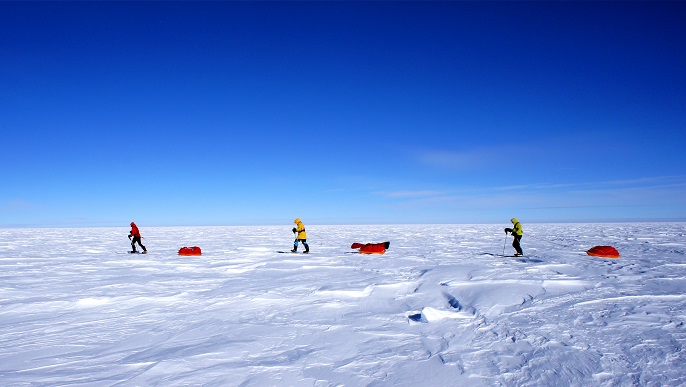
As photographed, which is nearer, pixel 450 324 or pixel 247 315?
pixel 450 324

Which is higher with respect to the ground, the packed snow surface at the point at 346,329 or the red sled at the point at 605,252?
the red sled at the point at 605,252

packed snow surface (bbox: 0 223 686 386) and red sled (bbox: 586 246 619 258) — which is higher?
red sled (bbox: 586 246 619 258)

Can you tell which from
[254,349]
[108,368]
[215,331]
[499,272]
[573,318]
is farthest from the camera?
[499,272]

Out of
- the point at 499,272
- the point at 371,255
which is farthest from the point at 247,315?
the point at 371,255

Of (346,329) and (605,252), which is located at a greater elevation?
(605,252)

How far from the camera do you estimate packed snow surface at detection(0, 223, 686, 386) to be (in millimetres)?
3062

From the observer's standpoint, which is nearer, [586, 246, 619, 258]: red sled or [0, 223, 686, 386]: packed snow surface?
[0, 223, 686, 386]: packed snow surface

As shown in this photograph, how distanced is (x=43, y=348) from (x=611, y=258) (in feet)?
41.6

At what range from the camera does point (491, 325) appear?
4324mm

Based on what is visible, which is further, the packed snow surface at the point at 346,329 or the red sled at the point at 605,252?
the red sled at the point at 605,252

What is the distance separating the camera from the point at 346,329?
425cm

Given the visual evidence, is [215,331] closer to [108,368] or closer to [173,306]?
[108,368]

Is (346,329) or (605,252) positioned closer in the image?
(346,329)

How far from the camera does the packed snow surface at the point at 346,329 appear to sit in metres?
3.06
